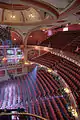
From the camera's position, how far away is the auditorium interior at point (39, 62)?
26.5 feet

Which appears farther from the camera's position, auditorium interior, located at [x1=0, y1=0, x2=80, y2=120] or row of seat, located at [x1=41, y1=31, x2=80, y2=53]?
row of seat, located at [x1=41, y1=31, x2=80, y2=53]

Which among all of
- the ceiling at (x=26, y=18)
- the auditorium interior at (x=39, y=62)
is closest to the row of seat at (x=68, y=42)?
the auditorium interior at (x=39, y=62)

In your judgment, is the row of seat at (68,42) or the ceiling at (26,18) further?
the row of seat at (68,42)

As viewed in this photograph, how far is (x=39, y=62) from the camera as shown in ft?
55.4

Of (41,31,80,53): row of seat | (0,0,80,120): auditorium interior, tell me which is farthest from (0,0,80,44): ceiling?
(41,31,80,53): row of seat

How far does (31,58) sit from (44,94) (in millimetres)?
9510

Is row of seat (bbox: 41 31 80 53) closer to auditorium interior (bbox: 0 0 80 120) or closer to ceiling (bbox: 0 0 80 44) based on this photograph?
auditorium interior (bbox: 0 0 80 120)

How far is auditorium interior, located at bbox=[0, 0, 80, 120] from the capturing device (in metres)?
8.06

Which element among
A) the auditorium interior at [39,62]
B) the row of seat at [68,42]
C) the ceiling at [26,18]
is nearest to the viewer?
the auditorium interior at [39,62]

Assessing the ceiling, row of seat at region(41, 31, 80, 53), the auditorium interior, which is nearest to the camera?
the auditorium interior

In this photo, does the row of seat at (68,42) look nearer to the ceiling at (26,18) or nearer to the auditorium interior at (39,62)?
the auditorium interior at (39,62)

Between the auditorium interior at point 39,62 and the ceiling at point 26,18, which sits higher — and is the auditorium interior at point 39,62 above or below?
below

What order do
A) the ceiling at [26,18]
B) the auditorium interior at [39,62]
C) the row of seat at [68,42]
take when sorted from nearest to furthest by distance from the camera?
the auditorium interior at [39,62], the ceiling at [26,18], the row of seat at [68,42]

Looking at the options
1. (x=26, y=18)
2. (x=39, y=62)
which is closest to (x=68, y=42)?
(x=39, y=62)
